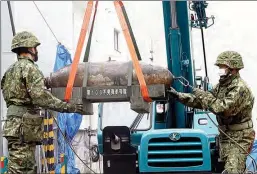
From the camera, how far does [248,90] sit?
16.6 ft

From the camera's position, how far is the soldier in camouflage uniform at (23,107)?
4.52 meters

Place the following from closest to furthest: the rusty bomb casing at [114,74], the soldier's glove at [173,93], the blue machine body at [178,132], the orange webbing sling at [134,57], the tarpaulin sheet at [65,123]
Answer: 1. the orange webbing sling at [134,57]
2. the rusty bomb casing at [114,74]
3. the soldier's glove at [173,93]
4. the blue machine body at [178,132]
5. the tarpaulin sheet at [65,123]

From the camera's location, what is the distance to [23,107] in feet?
15.3

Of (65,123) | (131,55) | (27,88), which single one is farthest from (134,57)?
(65,123)

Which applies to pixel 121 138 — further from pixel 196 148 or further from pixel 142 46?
pixel 142 46

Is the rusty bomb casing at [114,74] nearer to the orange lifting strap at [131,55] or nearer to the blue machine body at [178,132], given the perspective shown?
the orange lifting strap at [131,55]

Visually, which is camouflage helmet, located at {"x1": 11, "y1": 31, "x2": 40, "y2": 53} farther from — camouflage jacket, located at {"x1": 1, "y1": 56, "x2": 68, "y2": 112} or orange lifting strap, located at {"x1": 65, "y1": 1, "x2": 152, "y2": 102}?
orange lifting strap, located at {"x1": 65, "y1": 1, "x2": 152, "y2": 102}

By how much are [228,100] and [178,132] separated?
781 millimetres

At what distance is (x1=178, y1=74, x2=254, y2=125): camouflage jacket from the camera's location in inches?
192

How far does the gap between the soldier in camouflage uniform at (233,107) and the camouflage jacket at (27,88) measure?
53.3 inches

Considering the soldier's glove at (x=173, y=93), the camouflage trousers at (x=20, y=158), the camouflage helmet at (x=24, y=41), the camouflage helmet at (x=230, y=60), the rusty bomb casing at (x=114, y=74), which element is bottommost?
the camouflage trousers at (x=20, y=158)

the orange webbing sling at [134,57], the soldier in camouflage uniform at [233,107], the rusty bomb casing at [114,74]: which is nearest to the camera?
the orange webbing sling at [134,57]

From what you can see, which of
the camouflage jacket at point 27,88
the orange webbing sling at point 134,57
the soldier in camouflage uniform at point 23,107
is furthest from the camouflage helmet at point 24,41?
the orange webbing sling at point 134,57

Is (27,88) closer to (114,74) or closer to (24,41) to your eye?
(24,41)
